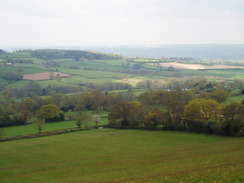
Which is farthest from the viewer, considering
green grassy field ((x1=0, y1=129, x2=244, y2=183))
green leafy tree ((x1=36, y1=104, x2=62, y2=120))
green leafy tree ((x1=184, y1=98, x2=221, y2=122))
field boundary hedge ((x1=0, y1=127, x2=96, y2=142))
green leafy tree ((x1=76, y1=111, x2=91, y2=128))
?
green leafy tree ((x1=36, y1=104, x2=62, y2=120))

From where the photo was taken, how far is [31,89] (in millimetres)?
138875

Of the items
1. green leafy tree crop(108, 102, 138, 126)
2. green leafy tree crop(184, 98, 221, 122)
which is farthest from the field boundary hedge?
green leafy tree crop(184, 98, 221, 122)

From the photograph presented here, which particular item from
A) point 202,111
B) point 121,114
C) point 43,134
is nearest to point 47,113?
point 43,134

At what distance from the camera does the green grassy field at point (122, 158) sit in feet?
81.5

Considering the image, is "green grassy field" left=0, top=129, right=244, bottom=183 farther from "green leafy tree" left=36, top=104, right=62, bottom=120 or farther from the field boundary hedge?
"green leafy tree" left=36, top=104, right=62, bottom=120

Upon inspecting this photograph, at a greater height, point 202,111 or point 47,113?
point 202,111

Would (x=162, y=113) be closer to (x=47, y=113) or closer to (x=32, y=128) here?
(x=32, y=128)

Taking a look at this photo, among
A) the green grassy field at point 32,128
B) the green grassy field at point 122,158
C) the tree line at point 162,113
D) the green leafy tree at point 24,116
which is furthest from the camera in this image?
the green leafy tree at point 24,116

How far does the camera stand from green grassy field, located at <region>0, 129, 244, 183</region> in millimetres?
24827

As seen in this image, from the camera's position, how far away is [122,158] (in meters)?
37.7

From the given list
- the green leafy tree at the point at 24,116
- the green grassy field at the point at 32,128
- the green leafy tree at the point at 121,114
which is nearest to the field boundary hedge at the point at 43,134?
the green grassy field at the point at 32,128

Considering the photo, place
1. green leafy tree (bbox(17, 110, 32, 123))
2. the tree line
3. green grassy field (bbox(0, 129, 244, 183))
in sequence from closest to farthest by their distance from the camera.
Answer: green grassy field (bbox(0, 129, 244, 183))
the tree line
green leafy tree (bbox(17, 110, 32, 123))

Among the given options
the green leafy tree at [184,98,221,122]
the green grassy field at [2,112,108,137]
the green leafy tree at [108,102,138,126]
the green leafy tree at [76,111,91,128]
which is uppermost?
the green leafy tree at [184,98,221,122]

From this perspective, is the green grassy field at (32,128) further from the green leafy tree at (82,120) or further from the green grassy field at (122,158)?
the green grassy field at (122,158)
